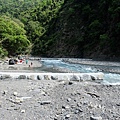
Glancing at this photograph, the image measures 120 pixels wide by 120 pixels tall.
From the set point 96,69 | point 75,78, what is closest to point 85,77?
point 75,78

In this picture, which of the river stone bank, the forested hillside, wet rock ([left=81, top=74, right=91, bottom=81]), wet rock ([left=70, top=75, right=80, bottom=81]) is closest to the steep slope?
the forested hillside

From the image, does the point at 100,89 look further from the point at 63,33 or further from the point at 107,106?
the point at 63,33

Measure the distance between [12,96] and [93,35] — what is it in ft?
202

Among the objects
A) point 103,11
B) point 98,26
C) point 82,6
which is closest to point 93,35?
point 98,26

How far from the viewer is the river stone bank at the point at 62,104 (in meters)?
10.1

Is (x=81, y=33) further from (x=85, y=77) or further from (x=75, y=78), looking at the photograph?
(x=75, y=78)

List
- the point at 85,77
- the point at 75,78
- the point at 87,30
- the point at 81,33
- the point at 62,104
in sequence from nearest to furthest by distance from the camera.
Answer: the point at 62,104, the point at 75,78, the point at 85,77, the point at 87,30, the point at 81,33

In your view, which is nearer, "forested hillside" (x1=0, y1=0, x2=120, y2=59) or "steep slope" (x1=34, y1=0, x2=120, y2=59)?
"forested hillside" (x1=0, y1=0, x2=120, y2=59)

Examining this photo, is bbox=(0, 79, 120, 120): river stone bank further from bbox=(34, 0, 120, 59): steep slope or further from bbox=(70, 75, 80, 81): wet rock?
bbox=(34, 0, 120, 59): steep slope

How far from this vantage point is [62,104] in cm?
1156

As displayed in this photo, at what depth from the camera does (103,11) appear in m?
75.1

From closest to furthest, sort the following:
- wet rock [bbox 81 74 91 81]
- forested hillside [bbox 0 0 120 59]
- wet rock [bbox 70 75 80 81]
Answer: wet rock [bbox 70 75 80 81], wet rock [bbox 81 74 91 81], forested hillside [bbox 0 0 120 59]

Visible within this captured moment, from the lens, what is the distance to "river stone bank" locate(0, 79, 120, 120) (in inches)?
397

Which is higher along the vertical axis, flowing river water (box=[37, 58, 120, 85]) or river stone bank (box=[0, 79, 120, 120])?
river stone bank (box=[0, 79, 120, 120])
